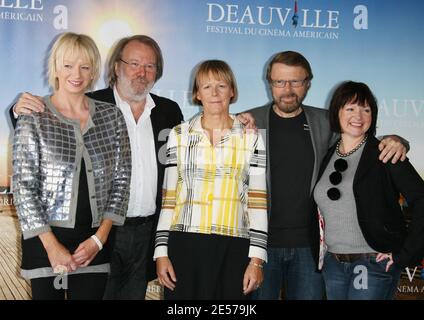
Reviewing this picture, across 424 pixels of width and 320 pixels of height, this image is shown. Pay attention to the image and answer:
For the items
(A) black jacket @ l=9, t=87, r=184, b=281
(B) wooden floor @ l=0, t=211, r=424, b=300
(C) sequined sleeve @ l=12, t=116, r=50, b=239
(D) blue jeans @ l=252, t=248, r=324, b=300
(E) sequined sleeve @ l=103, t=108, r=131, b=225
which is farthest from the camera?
(B) wooden floor @ l=0, t=211, r=424, b=300

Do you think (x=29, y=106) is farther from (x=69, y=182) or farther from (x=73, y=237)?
(x=73, y=237)

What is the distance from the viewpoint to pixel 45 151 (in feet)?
6.68

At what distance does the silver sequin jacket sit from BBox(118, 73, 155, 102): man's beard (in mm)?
401

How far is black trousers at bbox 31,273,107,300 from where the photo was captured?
2.03 meters

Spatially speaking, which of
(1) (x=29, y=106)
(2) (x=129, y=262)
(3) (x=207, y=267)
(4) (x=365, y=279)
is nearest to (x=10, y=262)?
(2) (x=129, y=262)

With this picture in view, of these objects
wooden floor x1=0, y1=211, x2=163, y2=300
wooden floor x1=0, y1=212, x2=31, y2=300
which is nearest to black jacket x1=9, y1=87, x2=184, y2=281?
wooden floor x1=0, y1=211, x2=163, y2=300

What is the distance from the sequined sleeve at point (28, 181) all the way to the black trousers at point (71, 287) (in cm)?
20

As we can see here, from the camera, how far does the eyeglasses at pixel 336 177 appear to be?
226 cm

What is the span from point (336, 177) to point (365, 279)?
1.52ft

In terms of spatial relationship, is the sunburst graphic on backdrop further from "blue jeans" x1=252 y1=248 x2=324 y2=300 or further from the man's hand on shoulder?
"blue jeans" x1=252 y1=248 x2=324 y2=300

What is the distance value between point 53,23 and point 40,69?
0.31 meters
